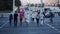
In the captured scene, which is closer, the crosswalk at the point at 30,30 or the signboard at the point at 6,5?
the crosswalk at the point at 30,30

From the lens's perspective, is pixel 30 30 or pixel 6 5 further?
pixel 6 5

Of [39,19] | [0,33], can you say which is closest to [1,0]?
[39,19]

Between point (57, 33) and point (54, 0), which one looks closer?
point (57, 33)

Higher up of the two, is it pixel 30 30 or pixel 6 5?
pixel 6 5

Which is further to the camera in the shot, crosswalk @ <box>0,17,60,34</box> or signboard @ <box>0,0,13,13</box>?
signboard @ <box>0,0,13,13</box>

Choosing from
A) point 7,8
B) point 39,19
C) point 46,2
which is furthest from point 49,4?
point 39,19

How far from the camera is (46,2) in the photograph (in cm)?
7125

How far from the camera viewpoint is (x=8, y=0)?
239ft

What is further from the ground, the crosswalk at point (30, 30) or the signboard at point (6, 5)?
the signboard at point (6, 5)

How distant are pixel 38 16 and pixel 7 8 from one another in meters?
45.9

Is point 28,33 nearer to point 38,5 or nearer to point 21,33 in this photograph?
point 21,33

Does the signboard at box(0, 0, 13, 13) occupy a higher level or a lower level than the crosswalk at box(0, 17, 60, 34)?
higher

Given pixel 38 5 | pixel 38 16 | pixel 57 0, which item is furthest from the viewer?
pixel 57 0

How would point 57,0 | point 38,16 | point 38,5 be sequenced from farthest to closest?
1. point 57,0
2. point 38,5
3. point 38,16
